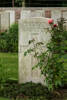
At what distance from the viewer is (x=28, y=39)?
5.73 metres

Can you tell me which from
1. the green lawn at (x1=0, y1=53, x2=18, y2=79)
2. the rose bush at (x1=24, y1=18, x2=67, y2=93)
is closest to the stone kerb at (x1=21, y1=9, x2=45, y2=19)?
the green lawn at (x1=0, y1=53, x2=18, y2=79)

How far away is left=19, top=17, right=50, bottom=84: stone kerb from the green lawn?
1.15 feet

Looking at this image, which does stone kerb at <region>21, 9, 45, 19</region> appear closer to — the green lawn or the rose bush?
the green lawn

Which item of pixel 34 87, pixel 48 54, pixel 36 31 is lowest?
pixel 34 87

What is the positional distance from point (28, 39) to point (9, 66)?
1.91 m

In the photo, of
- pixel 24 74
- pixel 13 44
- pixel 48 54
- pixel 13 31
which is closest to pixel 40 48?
pixel 48 54

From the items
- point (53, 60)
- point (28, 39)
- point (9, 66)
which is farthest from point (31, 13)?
point (53, 60)

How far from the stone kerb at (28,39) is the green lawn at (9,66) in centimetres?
35

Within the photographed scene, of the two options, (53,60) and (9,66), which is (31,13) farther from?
(53,60)

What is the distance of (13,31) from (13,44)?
2.82 feet

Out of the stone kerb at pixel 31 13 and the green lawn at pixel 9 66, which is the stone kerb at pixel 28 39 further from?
the stone kerb at pixel 31 13

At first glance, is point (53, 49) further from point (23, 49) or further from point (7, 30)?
point (7, 30)

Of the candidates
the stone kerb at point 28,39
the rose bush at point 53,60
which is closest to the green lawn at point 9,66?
the stone kerb at point 28,39

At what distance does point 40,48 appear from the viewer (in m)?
5.62
